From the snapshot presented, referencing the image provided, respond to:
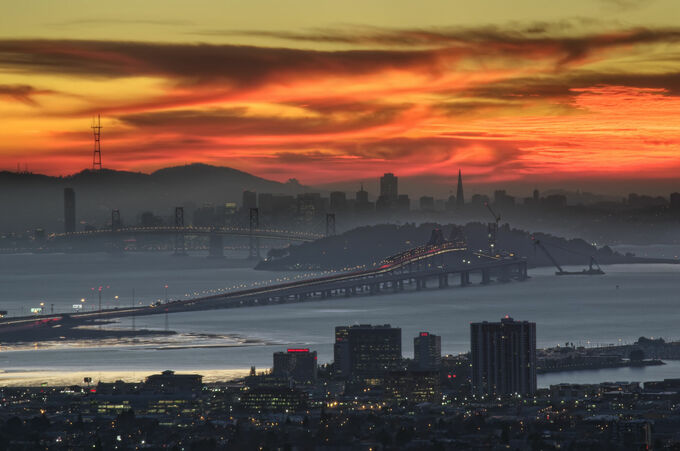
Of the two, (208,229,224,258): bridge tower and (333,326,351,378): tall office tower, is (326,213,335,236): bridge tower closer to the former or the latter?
(208,229,224,258): bridge tower

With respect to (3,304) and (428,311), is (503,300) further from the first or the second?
(3,304)

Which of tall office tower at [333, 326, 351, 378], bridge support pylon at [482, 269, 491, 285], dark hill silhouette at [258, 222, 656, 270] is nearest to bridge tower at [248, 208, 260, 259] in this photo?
dark hill silhouette at [258, 222, 656, 270]

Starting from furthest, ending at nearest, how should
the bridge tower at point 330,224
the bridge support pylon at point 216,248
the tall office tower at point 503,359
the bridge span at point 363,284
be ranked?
the bridge support pylon at point 216,248, the bridge tower at point 330,224, the bridge span at point 363,284, the tall office tower at point 503,359

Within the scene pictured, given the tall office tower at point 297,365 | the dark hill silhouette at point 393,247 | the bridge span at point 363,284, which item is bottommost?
the tall office tower at point 297,365

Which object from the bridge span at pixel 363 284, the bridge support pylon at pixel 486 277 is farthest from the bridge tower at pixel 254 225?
the bridge support pylon at pixel 486 277

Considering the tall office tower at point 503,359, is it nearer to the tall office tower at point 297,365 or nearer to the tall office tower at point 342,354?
the tall office tower at point 342,354

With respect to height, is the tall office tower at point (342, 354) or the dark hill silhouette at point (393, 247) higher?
the dark hill silhouette at point (393, 247)

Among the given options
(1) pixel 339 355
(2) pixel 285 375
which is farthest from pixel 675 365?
(2) pixel 285 375
